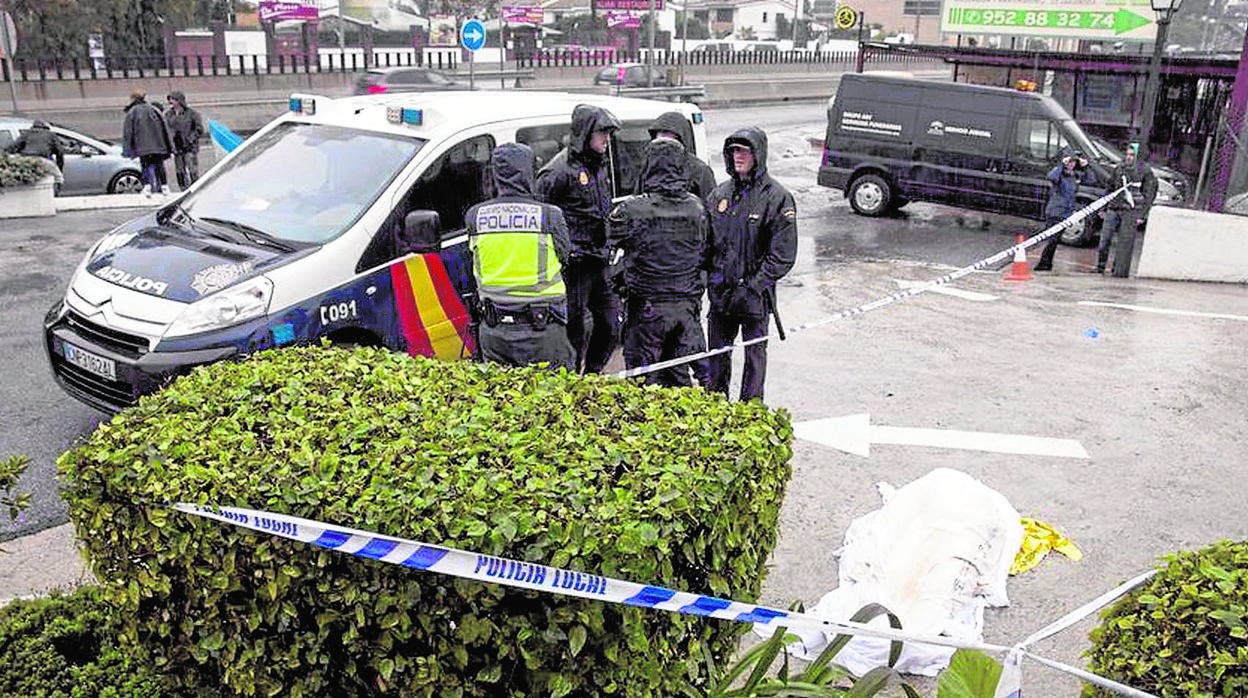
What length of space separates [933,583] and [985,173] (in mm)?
11828

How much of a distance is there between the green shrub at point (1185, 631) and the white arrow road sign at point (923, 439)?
3.48 metres

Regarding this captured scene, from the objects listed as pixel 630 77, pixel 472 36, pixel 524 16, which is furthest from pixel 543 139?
pixel 524 16

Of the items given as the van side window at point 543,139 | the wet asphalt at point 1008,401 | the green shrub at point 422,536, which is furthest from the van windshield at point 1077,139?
the green shrub at point 422,536

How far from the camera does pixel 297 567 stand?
2.92m

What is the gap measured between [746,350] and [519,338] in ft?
5.92

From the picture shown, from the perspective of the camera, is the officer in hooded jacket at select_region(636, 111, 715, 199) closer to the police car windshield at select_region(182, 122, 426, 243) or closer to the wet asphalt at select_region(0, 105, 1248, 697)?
the wet asphalt at select_region(0, 105, 1248, 697)

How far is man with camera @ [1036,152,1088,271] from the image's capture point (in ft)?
42.2

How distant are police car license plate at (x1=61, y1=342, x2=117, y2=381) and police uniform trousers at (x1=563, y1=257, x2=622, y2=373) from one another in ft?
9.45

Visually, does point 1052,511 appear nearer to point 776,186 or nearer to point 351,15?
point 776,186

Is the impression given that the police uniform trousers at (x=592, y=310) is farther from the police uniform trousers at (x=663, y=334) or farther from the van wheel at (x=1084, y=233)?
the van wheel at (x=1084, y=233)

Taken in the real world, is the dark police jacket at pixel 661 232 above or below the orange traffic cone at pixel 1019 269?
above

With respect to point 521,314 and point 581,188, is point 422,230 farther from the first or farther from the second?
point 581,188

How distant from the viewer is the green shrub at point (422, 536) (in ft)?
9.38

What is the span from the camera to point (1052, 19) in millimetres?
22984
